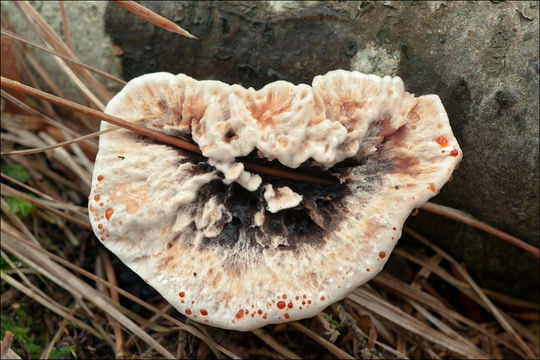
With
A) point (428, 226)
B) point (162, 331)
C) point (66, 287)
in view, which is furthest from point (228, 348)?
point (428, 226)

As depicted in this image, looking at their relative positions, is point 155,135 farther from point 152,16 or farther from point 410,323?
point 410,323

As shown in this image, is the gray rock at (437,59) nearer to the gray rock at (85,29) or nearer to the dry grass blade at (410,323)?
the gray rock at (85,29)

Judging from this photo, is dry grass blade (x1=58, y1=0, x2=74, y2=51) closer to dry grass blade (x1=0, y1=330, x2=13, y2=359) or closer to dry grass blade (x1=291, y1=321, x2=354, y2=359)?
dry grass blade (x1=0, y1=330, x2=13, y2=359)

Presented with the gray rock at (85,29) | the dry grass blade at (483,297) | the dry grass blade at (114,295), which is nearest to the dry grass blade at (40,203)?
the dry grass blade at (114,295)

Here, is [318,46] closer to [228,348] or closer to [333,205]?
[333,205]

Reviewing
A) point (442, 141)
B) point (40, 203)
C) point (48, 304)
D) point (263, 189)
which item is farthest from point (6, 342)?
point (442, 141)
